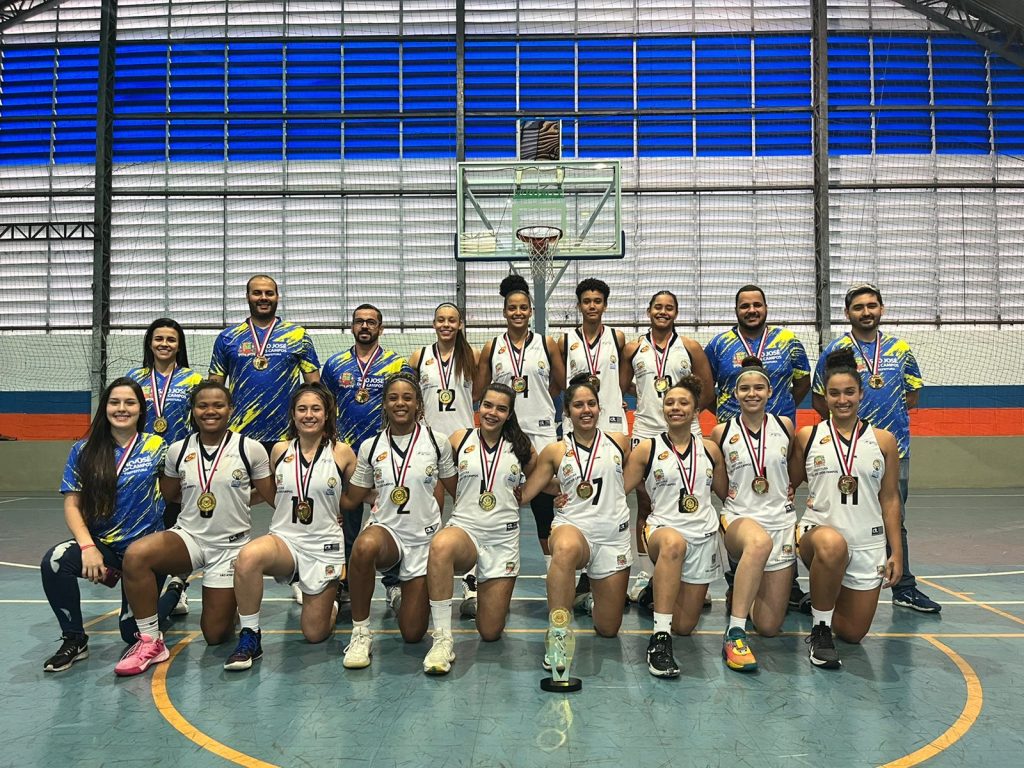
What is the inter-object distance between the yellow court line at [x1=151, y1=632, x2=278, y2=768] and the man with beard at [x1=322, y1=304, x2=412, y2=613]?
1.36 meters

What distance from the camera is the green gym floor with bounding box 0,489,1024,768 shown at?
2637mm

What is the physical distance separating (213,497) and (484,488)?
1394 mm

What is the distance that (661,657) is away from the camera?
335cm

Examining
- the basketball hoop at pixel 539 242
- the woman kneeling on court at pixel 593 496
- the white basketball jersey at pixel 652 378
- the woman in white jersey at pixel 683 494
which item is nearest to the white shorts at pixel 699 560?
the woman in white jersey at pixel 683 494

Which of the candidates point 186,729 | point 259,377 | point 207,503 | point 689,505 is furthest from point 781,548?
point 259,377

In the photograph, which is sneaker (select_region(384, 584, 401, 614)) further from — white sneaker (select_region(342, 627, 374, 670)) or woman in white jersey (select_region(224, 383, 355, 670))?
white sneaker (select_region(342, 627, 374, 670))

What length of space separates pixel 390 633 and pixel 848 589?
2.43 m

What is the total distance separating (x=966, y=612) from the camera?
4449mm

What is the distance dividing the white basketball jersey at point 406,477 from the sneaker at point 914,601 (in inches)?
117

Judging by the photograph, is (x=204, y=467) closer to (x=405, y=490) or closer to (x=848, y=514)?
(x=405, y=490)

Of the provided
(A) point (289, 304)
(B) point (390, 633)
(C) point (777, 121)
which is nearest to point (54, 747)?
(B) point (390, 633)

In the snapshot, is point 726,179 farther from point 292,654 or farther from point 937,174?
point 292,654

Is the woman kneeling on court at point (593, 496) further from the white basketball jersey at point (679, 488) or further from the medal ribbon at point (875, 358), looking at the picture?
the medal ribbon at point (875, 358)

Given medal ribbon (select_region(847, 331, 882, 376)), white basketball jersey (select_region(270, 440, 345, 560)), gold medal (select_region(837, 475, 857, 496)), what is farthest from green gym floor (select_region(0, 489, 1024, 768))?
medal ribbon (select_region(847, 331, 882, 376))
